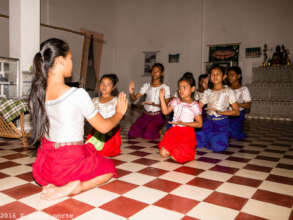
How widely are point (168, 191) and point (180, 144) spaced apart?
3.25 ft

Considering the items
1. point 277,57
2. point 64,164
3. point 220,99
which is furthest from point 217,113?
point 277,57

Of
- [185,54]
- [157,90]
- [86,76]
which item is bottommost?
[157,90]

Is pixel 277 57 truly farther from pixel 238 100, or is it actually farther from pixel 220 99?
pixel 220 99

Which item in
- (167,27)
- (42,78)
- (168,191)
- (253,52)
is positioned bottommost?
A: (168,191)

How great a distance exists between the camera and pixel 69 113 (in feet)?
5.95

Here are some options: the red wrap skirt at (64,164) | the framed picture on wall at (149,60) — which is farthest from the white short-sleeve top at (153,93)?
the framed picture on wall at (149,60)

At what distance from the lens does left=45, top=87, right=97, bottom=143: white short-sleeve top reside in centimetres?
179

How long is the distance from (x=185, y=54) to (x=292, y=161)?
28.1 feet

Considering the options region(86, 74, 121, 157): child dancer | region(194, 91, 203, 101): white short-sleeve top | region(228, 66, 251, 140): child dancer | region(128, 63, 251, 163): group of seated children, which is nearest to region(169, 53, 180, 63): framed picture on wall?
region(128, 63, 251, 163): group of seated children

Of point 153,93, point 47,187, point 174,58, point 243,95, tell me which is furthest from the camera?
point 174,58

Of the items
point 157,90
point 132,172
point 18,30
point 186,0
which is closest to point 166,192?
point 132,172

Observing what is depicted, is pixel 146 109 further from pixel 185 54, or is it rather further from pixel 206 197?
pixel 185 54

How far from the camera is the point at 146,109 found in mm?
4793

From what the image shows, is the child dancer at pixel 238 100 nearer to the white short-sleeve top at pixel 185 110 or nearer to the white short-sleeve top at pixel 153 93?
the white short-sleeve top at pixel 153 93
